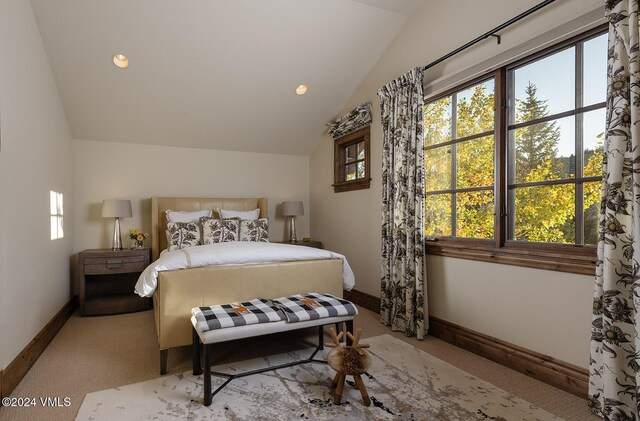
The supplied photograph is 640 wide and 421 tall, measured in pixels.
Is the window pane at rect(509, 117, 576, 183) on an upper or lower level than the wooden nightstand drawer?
upper

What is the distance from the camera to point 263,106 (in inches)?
170

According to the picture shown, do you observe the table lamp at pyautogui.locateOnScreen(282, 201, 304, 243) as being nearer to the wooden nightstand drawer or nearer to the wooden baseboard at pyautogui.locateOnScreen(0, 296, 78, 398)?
the wooden nightstand drawer

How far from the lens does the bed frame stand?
7.82ft

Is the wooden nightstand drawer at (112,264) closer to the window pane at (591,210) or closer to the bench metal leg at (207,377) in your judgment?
the bench metal leg at (207,377)

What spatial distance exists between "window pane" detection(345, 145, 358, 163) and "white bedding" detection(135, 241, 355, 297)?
1.78 metres

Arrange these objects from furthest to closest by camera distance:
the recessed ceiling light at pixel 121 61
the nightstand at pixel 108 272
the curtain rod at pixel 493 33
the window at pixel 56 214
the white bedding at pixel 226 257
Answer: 1. the nightstand at pixel 108 272
2. the recessed ceiling light at pixel 121 61
3. the window at pixel 56 214
4. the white bedding at pixel 226 257
5. the curtain rod at pixel 493 33

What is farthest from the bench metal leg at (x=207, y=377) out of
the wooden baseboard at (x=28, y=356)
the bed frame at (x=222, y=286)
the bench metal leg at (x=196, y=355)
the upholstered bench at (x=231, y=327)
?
the wooden baseboard at (x=28, y=356)

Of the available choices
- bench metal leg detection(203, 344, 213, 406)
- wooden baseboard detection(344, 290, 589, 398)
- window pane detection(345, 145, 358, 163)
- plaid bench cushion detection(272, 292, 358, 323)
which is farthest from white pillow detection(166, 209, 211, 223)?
wooden baseboard detection(344, 290, 589, 398)

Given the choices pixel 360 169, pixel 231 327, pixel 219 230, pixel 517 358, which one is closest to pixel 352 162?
pixel 360 169

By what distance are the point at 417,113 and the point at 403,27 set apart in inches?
43.0

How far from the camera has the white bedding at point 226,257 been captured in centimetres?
244

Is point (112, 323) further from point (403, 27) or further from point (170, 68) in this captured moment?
point (403, 27)

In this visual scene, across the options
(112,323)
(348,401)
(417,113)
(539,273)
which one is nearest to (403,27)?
(417,113)

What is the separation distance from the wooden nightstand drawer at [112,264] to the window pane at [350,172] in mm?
2621
